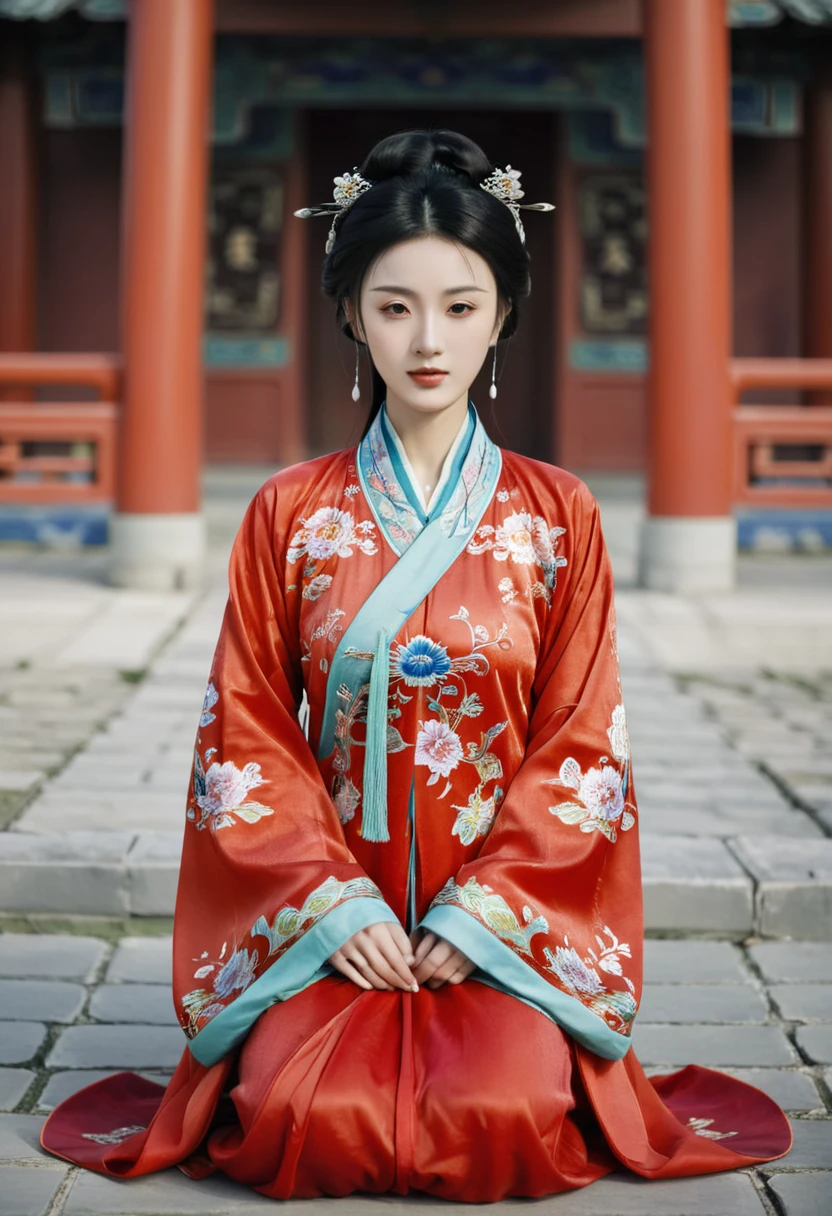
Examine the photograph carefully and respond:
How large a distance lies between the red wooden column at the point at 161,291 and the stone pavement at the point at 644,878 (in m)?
1.35

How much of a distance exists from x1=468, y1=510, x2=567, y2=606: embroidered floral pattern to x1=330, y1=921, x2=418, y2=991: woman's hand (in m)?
0.54

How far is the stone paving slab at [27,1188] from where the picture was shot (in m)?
2.00

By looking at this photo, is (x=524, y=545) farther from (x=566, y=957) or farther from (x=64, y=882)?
(x=64, y=882)

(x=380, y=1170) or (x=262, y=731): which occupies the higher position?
(x=262, y=731)

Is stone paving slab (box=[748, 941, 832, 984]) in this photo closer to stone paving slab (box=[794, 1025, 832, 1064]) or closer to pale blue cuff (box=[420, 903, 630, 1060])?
stone paving slab (box=[794, 1025, 832, 1064])

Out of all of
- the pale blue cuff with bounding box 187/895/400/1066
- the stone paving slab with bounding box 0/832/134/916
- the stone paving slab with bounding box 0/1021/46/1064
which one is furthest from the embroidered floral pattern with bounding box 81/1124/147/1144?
the stone paving slab with bounding box 0/832/134/916

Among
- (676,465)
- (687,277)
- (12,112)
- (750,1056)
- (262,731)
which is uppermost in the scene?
(12,112)

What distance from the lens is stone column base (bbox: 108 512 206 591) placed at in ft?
24.0

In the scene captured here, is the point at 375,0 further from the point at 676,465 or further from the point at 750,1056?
the point at 750,1056

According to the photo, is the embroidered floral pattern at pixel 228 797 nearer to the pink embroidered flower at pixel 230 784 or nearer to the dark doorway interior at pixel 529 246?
the pink embroidered flower at pixel 230 784

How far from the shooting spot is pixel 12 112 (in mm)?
9766

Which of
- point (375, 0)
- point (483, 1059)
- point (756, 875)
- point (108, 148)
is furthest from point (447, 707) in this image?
point (108, 148)

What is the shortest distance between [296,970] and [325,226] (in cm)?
948

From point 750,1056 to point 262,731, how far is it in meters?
1.10
